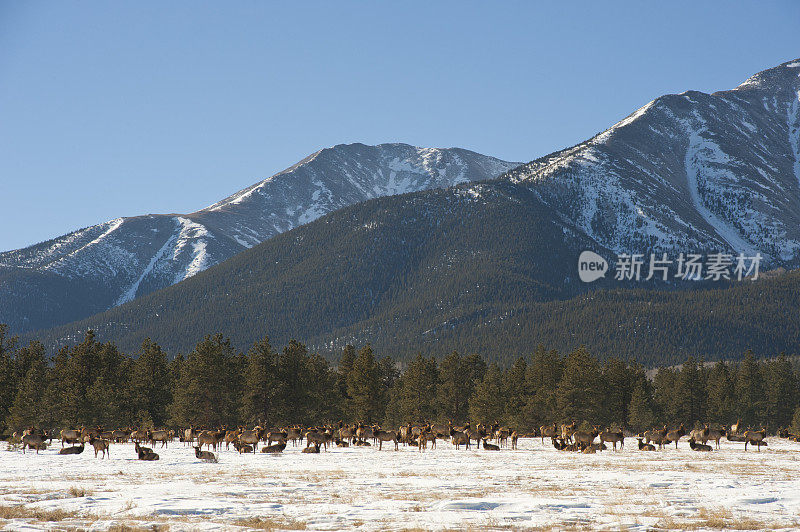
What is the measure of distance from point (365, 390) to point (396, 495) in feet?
186

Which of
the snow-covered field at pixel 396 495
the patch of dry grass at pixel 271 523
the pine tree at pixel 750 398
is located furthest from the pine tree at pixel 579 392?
the patch of dry grass at pixel 271 523

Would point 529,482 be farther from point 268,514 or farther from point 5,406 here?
point 5,406

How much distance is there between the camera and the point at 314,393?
3049 inches

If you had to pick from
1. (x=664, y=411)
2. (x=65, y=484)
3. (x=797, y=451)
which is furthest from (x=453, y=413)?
(x=65, y=484)

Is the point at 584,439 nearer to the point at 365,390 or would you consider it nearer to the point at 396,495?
the point at 396,495

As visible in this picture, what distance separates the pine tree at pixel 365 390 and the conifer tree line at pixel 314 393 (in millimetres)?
163

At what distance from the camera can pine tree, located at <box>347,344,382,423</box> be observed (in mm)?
80812

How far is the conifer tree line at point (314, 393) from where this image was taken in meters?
68.0

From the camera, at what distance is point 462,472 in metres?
32.9

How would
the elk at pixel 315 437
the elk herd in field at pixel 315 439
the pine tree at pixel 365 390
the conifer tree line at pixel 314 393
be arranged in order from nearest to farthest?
the elk herd in field at pixel 315 439 → the elk at pixel 315 437 → the conifer tree line at pixel 314 393 → the pine tree at pixel 365 390

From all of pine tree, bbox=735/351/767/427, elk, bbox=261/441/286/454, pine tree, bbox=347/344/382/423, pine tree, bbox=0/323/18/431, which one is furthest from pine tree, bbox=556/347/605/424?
pine tree, bbox=0/323/18/431

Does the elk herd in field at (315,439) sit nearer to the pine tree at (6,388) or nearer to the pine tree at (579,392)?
the pine tree at (6,388)

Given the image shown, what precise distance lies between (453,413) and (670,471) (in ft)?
204

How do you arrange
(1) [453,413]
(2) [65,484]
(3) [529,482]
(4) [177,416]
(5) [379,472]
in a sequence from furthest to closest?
1. (1) [453,413]
2. (4) [177,416]
3. (5) [379,472]
4. (3) [529,482]
5. (2) [65,484]
